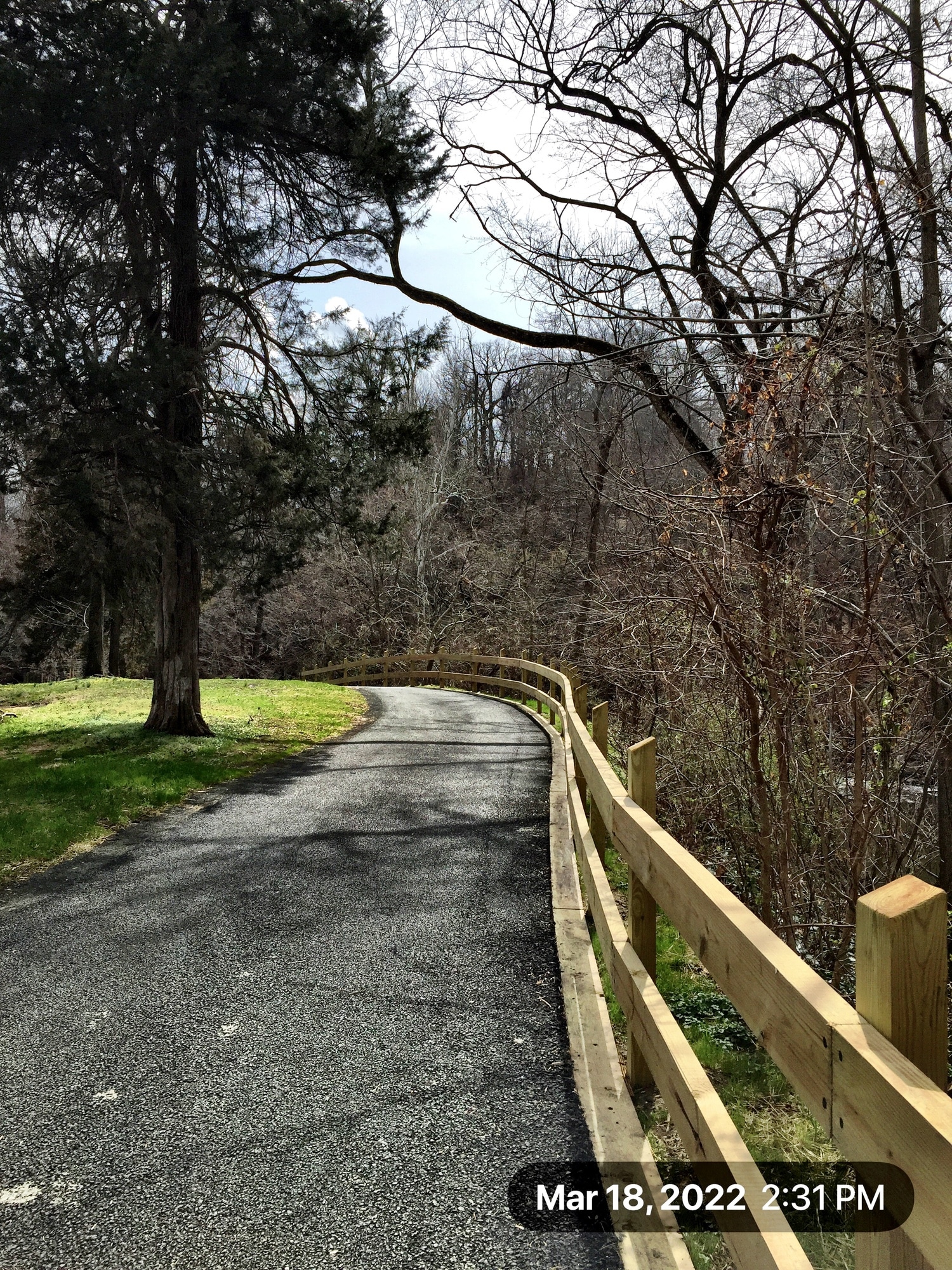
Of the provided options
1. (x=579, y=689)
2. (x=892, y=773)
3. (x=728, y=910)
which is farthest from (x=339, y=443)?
(x=728, y=910)

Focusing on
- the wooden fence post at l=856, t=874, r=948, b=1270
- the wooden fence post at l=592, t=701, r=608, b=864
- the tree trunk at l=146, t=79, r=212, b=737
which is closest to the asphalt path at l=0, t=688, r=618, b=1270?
the wooden fence post at l=592, t=701, r=608, b=864

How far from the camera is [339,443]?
13.2 metres

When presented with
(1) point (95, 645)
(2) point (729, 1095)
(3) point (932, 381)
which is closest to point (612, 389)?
(3) point (932, 381)

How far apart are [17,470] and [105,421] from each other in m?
1.40

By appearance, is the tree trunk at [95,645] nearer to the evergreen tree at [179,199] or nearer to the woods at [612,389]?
the woods at [612,389]

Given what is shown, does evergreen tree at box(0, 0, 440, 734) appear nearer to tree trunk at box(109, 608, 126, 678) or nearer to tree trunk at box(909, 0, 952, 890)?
tree trunk at box(909, 0, 952, 890)

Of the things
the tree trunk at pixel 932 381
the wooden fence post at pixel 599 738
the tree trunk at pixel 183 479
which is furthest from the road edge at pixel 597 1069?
the tree trunk at pixel 183 479

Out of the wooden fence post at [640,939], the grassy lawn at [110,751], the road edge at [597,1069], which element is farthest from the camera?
the grassy lawn at [110,751]

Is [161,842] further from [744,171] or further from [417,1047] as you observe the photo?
[744,171]

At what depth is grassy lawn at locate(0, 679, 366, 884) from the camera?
24.5 ft

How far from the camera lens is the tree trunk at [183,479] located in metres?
10.6

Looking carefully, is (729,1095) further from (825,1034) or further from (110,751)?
(110,751)

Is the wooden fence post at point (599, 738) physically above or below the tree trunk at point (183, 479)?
below

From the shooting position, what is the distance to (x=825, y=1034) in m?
1.46
